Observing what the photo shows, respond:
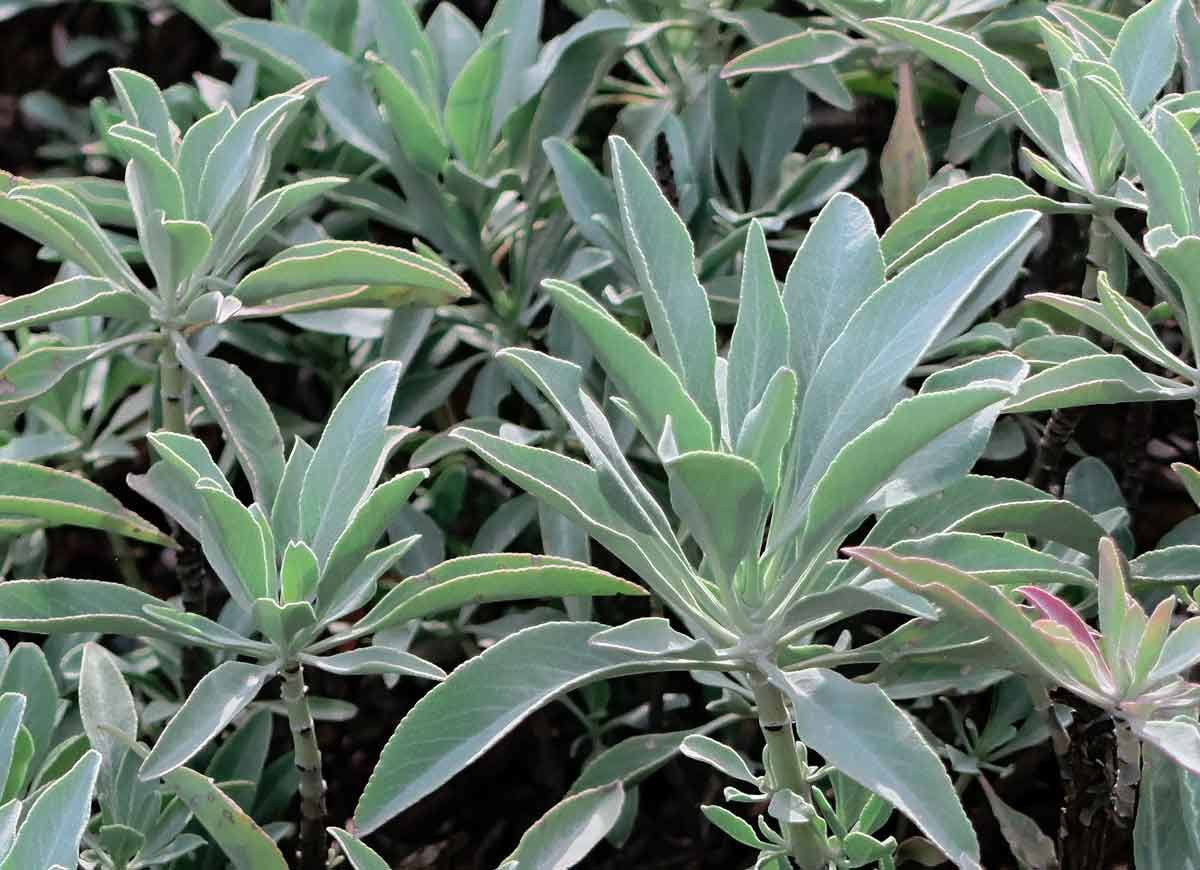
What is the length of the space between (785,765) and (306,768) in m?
0.33

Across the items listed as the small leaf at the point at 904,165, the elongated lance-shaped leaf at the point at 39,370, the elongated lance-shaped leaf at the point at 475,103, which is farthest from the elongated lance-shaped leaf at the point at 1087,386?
the elongated lance-shaped leaf at the point at 39,370

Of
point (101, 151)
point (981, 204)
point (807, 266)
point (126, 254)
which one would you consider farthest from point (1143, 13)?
point (101, 151)

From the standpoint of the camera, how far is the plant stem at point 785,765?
845 mm

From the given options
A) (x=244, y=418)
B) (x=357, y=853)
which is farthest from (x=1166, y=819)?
(x=244, y=418)

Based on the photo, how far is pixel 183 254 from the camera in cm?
104

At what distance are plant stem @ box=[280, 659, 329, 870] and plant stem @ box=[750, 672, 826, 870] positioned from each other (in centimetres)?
31

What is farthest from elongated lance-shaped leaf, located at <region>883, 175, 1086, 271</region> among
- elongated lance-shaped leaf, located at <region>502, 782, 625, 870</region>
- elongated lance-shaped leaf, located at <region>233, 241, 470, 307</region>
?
elongated lance-shaped leaf, located at <region>502, 782, 625, 870</region>

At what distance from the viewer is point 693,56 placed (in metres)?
1.50

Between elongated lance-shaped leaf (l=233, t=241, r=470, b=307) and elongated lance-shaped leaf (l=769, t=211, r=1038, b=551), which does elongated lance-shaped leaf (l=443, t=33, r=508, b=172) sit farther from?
elongated lance-shaped leaf (l=769, t=211, r=1038, b=551)

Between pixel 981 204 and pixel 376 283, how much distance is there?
455mm

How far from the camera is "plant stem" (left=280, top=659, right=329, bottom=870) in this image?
935 mm

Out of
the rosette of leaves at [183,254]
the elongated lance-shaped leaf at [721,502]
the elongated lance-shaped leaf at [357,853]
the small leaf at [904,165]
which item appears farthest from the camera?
the small leaf at [904,165]

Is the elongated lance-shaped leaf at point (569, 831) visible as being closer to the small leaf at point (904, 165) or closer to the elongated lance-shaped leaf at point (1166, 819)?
the elongated lance-shaped leaf at point (1166, 819)

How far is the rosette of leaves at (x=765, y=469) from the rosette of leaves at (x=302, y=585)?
5 cm
